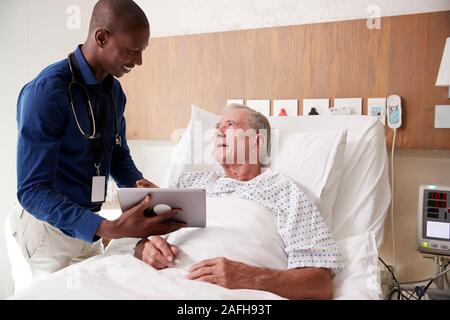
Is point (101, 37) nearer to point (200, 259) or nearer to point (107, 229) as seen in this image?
point (107, 229)

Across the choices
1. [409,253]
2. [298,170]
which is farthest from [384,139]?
[409,253]

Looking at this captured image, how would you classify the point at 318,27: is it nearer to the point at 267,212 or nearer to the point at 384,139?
the point at 384,139

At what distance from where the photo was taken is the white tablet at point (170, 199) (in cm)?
105

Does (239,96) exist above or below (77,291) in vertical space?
above

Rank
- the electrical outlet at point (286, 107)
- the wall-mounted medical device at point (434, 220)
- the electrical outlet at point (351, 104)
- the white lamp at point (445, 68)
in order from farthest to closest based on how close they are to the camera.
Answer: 1. the electrical outlet at point (286, 107)
2. the electrical outlet at point (351, 104)
3. the white lamp at point (445, 68)
4. the wall-mounted medical device at point (434, 220)

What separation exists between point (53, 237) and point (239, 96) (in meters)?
1.13

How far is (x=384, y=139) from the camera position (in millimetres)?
1664

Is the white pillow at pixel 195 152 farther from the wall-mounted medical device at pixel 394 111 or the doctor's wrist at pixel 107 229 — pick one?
the wall-mounted medical device at pixel 394 111

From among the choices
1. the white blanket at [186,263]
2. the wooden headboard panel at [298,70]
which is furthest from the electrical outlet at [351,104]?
the white blanket at [186,263]

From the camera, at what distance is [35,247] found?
1271 millimetres

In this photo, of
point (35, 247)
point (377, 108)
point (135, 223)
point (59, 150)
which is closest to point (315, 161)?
point (377, 108)

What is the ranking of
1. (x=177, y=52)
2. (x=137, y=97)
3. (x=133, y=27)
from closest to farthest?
(x=133, y=27) < (x=177, y=52) < (x=137, y=97)

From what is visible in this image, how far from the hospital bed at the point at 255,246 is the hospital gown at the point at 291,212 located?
0.05 meters
